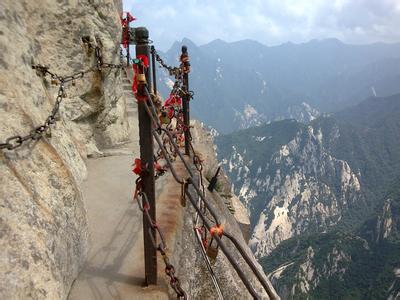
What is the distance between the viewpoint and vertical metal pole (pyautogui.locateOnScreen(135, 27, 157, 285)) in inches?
178

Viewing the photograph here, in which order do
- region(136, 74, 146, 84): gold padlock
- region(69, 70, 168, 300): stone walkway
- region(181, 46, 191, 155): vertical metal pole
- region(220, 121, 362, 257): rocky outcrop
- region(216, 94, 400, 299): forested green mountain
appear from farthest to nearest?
region(220, 121, 362, 257): rocky outcrop
region(216, 94, 400, 299): forested green mountain
region(181, 46, 191, 155): vertical metal pole
region(69, 70, 168, 300): stone walkway
region(136, 74, 146, 84): gold padlock

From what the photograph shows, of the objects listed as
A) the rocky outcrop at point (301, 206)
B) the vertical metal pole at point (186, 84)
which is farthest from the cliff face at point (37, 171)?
the rocky outcrop at point (301, 206)

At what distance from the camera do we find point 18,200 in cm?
409

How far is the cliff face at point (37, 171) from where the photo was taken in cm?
383

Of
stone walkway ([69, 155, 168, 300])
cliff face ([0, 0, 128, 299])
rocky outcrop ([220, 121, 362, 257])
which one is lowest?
rocky outcrop ([220, 121, 362, 257])

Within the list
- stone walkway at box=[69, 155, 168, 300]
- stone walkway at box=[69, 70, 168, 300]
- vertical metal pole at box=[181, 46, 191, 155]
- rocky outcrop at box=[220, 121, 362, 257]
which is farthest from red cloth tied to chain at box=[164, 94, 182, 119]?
rocky outcrop at box=[220, 121, 362, 257]

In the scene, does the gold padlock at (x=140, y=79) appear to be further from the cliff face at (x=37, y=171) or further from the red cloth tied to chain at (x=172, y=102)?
the red cloth tied to chain at (x=172, y=102)

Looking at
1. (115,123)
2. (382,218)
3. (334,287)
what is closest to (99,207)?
(115,123)

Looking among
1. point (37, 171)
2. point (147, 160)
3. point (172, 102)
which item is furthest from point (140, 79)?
point (172, 102)

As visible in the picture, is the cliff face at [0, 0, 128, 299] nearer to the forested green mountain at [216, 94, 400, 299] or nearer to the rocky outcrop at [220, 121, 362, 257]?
the forested green mountain at [216, 94, 400, 299]

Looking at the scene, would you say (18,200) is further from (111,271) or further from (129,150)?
(129,150)

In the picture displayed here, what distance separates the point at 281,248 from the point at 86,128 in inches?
4708

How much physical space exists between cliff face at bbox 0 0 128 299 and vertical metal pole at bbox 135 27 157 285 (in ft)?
3.33

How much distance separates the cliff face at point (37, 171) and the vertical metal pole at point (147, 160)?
102 cm
